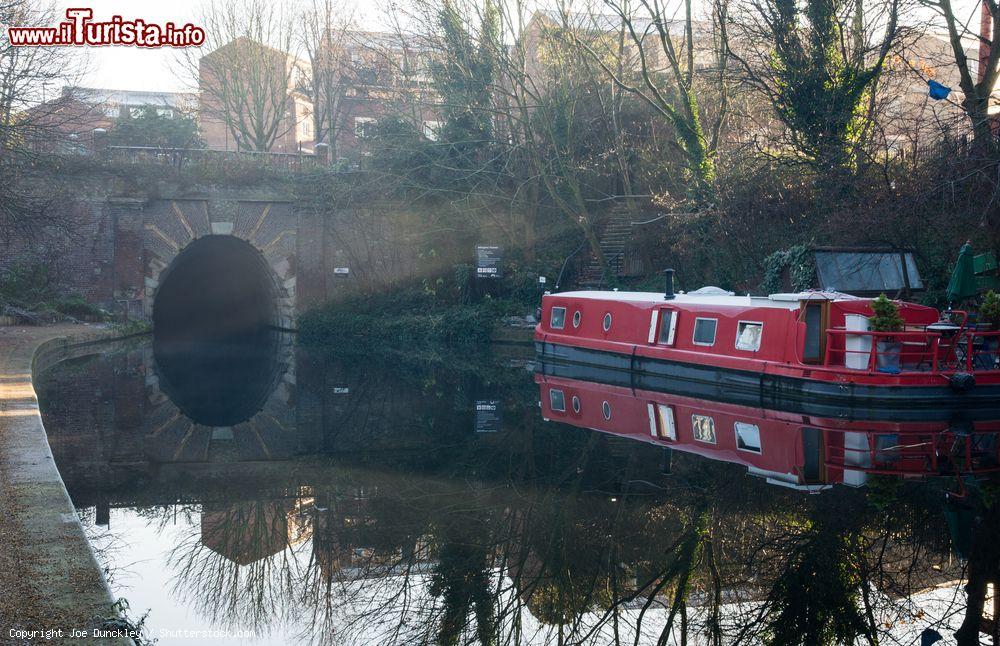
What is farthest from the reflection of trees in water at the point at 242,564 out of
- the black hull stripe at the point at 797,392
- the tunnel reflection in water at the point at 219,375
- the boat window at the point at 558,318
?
the boat window at the point at 558,318

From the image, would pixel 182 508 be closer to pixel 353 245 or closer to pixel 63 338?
pixel 63 338

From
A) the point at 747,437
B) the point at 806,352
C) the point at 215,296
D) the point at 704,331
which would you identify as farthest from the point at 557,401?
the point at 215,296

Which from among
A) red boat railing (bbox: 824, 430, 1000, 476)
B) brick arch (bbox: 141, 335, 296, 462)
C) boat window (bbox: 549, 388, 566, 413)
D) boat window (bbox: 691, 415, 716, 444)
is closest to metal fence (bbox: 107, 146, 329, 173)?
brick arch (bbox: 141, 335, 296, 462)

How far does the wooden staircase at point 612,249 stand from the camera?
21.5m

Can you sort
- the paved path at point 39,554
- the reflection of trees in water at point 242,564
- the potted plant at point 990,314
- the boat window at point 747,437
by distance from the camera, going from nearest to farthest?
the paved path at point 39,554 < the reflection of trees in water at point 242,564 < the boat window at point 747,437 < the potted plant at point 990,314

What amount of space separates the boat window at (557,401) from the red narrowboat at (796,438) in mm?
14

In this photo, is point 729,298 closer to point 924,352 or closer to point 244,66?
point 924,352

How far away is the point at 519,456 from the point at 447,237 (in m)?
16.5

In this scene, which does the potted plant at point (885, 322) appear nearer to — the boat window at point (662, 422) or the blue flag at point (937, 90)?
the boat window at point (662, 422)

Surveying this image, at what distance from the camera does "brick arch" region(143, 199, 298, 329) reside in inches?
902

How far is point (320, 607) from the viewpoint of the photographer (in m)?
4.75

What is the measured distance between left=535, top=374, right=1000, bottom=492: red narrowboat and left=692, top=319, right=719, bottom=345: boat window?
1551 mm

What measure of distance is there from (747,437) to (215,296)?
22.6 meters

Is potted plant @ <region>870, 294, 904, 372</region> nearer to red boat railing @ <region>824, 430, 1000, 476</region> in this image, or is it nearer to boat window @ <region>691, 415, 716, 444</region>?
red boat railing @ <region>824, 430, 1000, 476</region>
